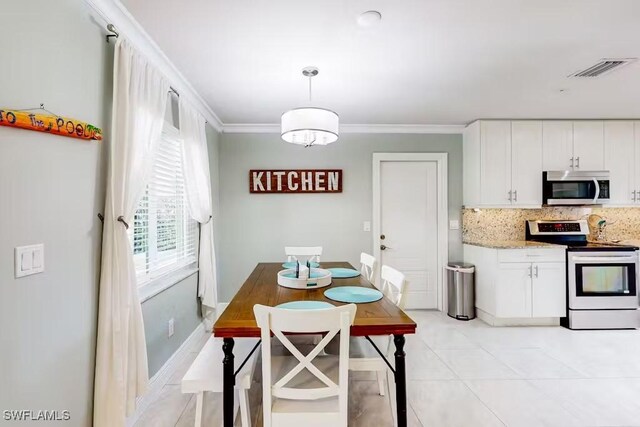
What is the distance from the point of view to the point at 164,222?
2721 millimetres

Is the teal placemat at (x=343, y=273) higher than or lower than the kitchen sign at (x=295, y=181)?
lower

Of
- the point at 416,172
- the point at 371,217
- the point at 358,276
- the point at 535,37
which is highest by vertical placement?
the point at 535,37

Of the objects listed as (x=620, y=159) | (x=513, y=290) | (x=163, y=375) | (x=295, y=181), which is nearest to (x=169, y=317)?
(x=163, y=375)

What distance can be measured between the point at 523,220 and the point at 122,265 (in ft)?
14.4

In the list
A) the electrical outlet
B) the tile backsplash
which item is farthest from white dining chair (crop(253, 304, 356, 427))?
the tile backsplash

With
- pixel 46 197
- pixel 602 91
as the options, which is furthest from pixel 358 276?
pixel 602 91

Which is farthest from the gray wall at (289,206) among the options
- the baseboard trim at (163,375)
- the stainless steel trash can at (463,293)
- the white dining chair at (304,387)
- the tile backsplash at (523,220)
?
the white dining chair at (304,387)

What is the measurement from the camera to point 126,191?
177 cm

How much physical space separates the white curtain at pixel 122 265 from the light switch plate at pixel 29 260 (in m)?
0.37

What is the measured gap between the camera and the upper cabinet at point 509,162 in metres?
3.90

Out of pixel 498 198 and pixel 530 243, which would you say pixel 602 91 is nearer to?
pixel 498 198

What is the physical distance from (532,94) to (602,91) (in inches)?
23.5

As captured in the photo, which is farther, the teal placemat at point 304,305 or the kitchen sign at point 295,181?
the kitchen sign at point 295,181

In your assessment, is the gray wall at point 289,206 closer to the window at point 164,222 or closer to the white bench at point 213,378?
the window at point 164,222
